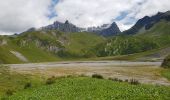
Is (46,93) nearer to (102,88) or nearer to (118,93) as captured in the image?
(102,88)

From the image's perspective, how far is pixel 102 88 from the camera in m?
44.0

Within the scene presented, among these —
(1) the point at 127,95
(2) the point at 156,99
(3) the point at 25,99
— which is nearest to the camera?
(2) the point at 156,99

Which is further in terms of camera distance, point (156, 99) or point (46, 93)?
point (46, 93)

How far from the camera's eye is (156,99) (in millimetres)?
32219

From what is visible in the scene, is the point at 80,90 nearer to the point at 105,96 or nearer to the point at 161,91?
the point at 105,96

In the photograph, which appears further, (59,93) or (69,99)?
(59,93)

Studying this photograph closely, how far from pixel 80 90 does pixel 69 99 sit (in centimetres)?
715

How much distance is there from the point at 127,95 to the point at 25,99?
12787mm

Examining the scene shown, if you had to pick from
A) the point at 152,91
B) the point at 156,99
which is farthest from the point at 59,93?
the point at 156,99

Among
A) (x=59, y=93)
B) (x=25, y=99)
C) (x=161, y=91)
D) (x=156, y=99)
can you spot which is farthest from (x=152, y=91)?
(x=25, y=99)

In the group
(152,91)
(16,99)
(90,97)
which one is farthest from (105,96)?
(16,99)

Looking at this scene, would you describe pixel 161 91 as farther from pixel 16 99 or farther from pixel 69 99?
pixel 16 99

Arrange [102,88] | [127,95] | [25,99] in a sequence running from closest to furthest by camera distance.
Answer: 1. [127,95]
2. [25,99]
3. [102,88]

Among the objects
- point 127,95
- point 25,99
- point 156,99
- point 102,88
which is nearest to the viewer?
point 156,99
